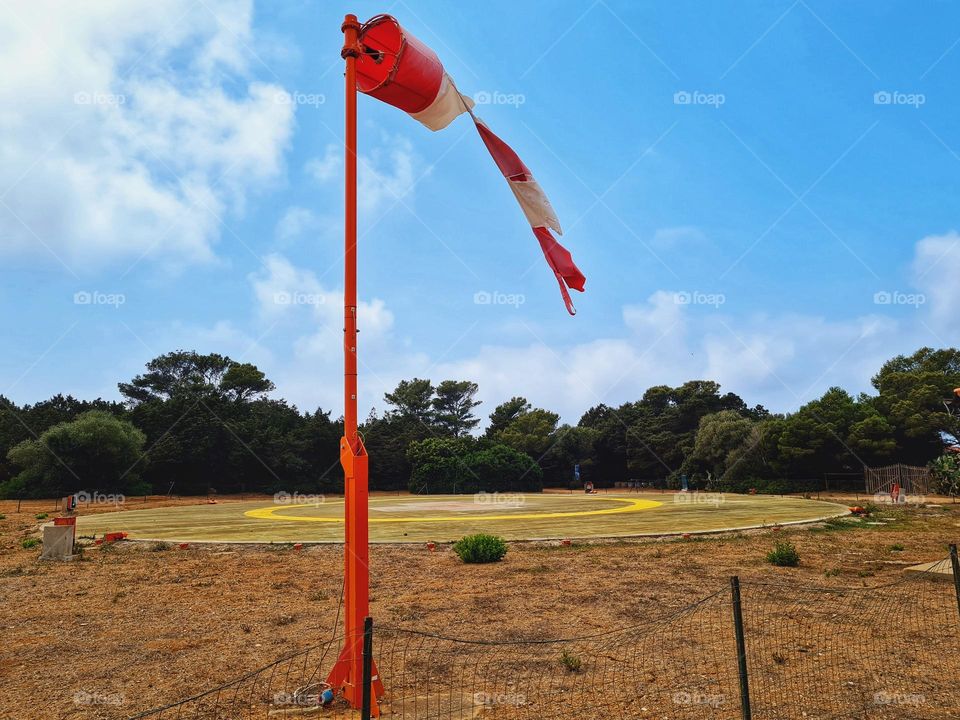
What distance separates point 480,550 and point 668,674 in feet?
21.7

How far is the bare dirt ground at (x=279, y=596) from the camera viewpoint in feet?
20.0

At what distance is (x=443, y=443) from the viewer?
192 feet

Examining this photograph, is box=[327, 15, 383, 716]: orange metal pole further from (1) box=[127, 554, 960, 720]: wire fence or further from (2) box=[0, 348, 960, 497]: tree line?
(2) box=[0, 348, 960, 497]: tree line

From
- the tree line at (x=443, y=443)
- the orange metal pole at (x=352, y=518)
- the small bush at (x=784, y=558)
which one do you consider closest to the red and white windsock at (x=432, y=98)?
the orange metal pole at (x=352, y=518)

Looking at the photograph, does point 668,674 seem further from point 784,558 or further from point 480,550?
point 784,558

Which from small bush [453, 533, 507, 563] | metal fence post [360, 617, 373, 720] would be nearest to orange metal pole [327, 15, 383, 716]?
metal fence post [360, 617, 373, 720]

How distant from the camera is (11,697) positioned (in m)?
5.39

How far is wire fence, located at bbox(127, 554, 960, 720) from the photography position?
5043 mm

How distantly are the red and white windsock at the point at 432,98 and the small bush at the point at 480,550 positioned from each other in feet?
25.2

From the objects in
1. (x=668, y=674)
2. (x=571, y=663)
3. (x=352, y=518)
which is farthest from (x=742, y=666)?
(x=352, y=518)

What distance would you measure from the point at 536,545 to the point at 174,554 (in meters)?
8.35

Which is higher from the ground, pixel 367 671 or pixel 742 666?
pixel 367 671

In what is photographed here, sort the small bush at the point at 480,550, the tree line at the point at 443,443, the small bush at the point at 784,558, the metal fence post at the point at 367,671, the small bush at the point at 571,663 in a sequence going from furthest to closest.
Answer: the tree line at the point at 443,443
the small bush at the point at 480,550
the small bush at the point at 784,558
the small bush at the point at 571,663
the metal fence post at the point at 367,671

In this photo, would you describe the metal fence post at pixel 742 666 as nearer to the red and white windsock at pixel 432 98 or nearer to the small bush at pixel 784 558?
the red and white windsock at pixel 432 98
